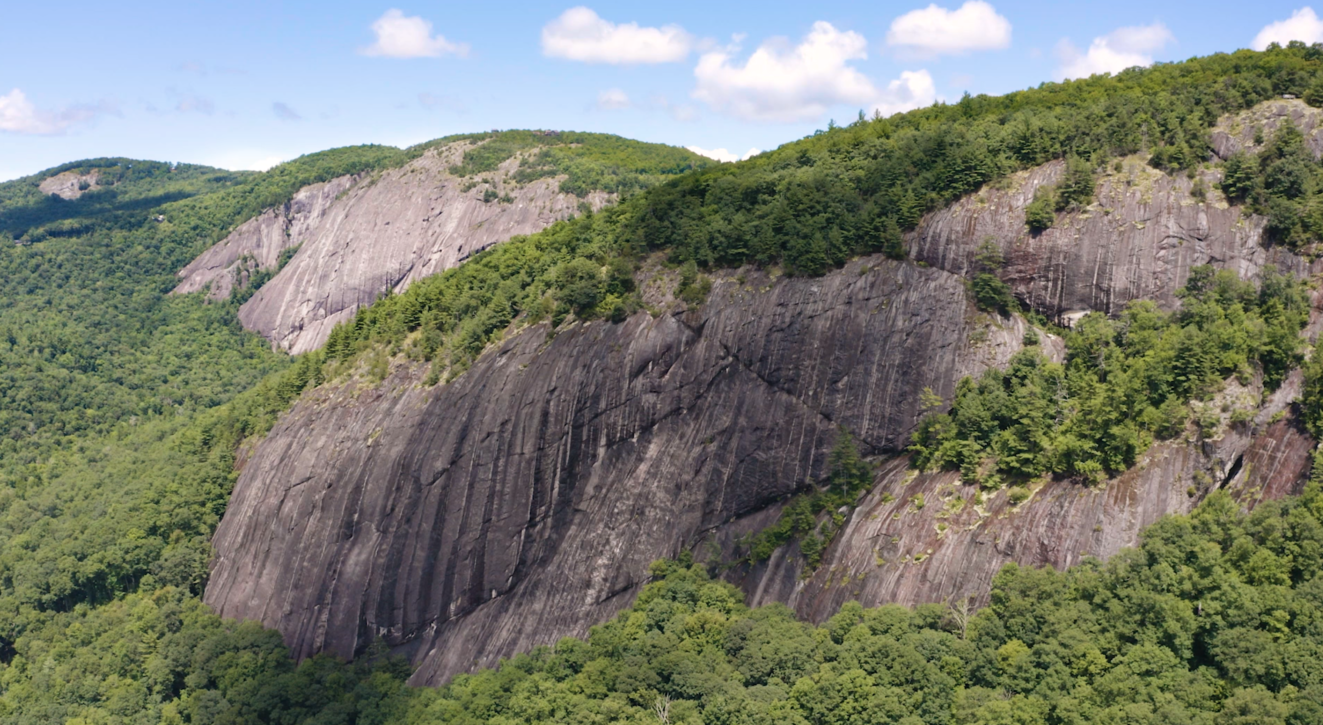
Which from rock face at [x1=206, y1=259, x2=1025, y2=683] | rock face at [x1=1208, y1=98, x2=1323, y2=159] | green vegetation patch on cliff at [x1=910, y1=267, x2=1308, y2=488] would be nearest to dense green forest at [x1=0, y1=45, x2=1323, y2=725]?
green vegetation patch on cliff at [x1=910, y1=267, x2=1308, y2=488]

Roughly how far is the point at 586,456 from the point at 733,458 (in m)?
10.7

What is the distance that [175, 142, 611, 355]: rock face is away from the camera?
141 metres

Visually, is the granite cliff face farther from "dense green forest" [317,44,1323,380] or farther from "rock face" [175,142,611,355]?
"rock face" [175,142,611,355]

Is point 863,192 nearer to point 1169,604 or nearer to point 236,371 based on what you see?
point 1169,604

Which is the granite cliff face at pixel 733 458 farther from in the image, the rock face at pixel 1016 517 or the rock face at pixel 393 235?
the rock face at pixel 393 235

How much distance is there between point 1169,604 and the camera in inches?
1907

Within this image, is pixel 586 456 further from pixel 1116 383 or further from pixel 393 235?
pixel 393 235

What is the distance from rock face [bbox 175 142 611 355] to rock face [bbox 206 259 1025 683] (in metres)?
64.8

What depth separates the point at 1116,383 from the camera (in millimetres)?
56312

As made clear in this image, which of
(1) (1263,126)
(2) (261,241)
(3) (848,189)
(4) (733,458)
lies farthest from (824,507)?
(2) (261,241)

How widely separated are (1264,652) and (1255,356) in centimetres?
1698

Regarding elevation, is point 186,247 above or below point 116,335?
above

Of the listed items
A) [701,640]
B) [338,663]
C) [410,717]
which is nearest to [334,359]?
[338,663]

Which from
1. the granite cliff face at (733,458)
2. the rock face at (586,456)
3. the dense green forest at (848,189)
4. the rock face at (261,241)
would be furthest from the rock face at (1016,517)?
the rock face at (261,241)
